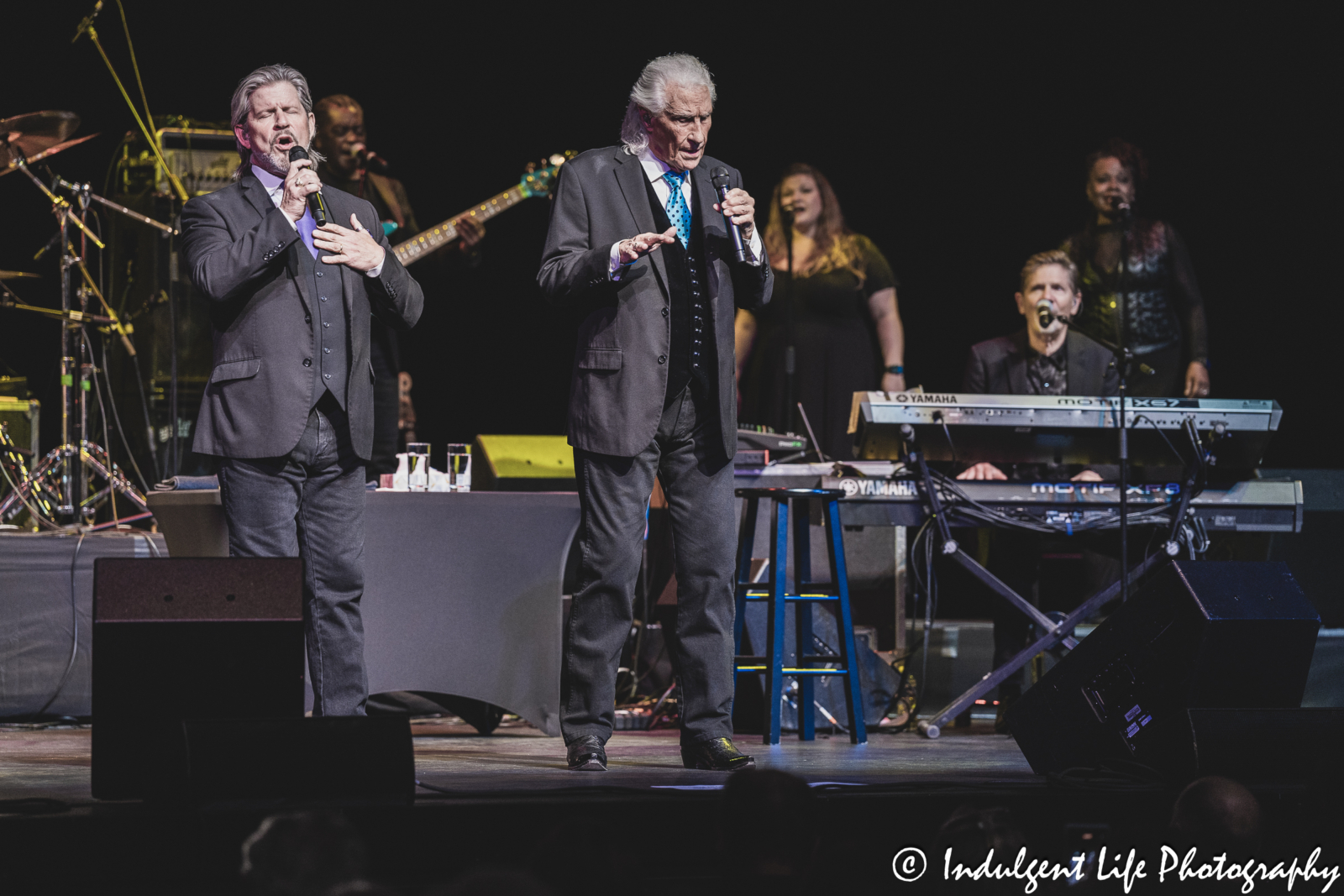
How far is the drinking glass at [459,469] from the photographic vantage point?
4516mm

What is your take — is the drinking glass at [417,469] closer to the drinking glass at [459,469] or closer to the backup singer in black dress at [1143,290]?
the drinking glass at [459,469]

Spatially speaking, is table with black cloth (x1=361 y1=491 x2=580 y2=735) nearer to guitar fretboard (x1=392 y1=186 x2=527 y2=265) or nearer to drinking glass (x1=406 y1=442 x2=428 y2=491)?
drinking glass (x1=406 y1=442 x2=428 y2=491)

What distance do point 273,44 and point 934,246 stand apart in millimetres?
3395

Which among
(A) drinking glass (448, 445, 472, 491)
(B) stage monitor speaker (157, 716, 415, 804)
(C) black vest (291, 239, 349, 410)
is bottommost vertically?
(B) stage monitor speaker (157, 716, 415, 804)

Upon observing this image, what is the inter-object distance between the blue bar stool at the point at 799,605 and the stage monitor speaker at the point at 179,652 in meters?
1.77

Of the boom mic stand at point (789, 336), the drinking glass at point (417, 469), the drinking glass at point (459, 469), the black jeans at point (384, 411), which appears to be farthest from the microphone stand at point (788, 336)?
the drinking glass at point (417, 469)

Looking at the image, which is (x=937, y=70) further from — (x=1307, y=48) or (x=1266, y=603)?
(x=1266, y=603)

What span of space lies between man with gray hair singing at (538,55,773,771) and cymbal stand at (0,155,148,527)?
2766mm

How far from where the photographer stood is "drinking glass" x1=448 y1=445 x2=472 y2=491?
452cm

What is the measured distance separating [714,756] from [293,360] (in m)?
1.29

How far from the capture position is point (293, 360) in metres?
3.20

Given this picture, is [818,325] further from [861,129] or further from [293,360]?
[293,360]

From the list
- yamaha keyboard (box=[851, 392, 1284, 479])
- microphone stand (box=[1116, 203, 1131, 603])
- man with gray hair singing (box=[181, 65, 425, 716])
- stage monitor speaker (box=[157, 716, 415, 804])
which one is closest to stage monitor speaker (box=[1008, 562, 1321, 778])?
microphone stand (box=[1116, 203, 1131, 603])

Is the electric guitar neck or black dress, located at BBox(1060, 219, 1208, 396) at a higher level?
the electric guitar neck
